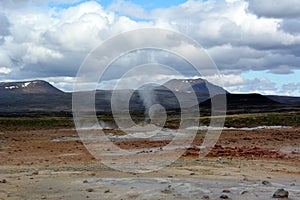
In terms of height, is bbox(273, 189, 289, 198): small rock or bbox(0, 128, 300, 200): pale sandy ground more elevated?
bbox(273, 189, 289, 198): small rock

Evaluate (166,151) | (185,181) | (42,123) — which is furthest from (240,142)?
(42,123)

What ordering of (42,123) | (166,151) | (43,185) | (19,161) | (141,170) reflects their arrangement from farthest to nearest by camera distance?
(42,123) < (166,151) < (19,161) < (141,170) < (43,185)

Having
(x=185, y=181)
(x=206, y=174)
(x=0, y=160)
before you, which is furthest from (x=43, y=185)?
(x=0, y=160)

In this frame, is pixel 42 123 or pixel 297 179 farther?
pixel 42 123

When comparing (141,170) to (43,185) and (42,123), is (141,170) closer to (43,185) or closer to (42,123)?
(43,185)

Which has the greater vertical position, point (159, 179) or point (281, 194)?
point (281, 194)

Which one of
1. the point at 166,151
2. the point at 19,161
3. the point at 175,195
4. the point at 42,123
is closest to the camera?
the point at 175,195

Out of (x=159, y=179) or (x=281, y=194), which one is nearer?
(x=281, y=194)

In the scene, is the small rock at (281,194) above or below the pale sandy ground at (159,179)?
above

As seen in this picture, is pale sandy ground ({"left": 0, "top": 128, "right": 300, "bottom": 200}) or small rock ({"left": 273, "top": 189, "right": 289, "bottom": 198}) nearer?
small rock ({"left": 273, "top": 189, "right": 289, "bottom": 198})

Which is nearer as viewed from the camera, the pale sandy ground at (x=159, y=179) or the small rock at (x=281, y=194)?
the small rock at (x=281, y=194)

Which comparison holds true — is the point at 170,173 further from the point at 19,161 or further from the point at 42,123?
the point at 42,123

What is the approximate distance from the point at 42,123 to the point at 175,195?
81736 mm

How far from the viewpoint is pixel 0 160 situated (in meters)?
33.2
